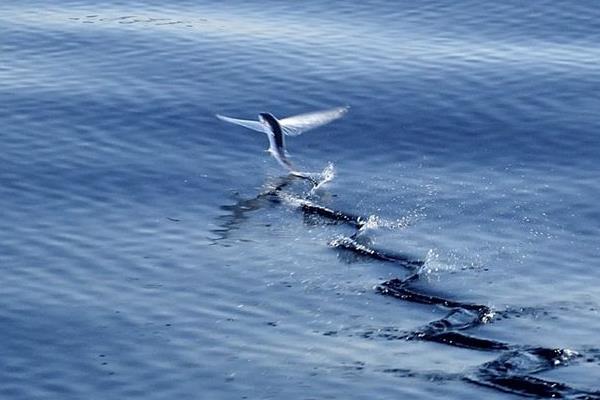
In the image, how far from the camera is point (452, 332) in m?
34.0

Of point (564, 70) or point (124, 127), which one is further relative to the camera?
point (564, 70)

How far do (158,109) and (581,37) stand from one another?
705 inches

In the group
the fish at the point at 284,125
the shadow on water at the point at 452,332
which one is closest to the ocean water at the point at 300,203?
the shadow on water at the point at 452,332

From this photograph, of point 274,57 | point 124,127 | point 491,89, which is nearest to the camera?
point 124,127

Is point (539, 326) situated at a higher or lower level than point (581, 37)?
lower

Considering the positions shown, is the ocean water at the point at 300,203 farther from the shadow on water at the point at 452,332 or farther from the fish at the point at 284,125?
the fish at the point at 284,125

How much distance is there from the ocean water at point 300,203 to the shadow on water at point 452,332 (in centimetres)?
8

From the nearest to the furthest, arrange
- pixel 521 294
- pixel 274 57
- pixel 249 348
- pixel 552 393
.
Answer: pixel 552 393
pixel 249 348
pixel 521 294
pixel 274 57

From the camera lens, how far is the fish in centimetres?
4306

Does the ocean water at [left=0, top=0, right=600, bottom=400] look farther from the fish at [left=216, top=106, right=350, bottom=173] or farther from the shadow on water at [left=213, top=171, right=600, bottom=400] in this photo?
the fish at [left=216, top=106, right=350, bottom=173]

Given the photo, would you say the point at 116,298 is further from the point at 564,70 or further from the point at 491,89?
the point at 564,70

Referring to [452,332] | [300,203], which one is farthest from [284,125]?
[452,332]

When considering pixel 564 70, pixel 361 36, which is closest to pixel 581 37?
pixel 564 70

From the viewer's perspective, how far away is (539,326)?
34219mm
